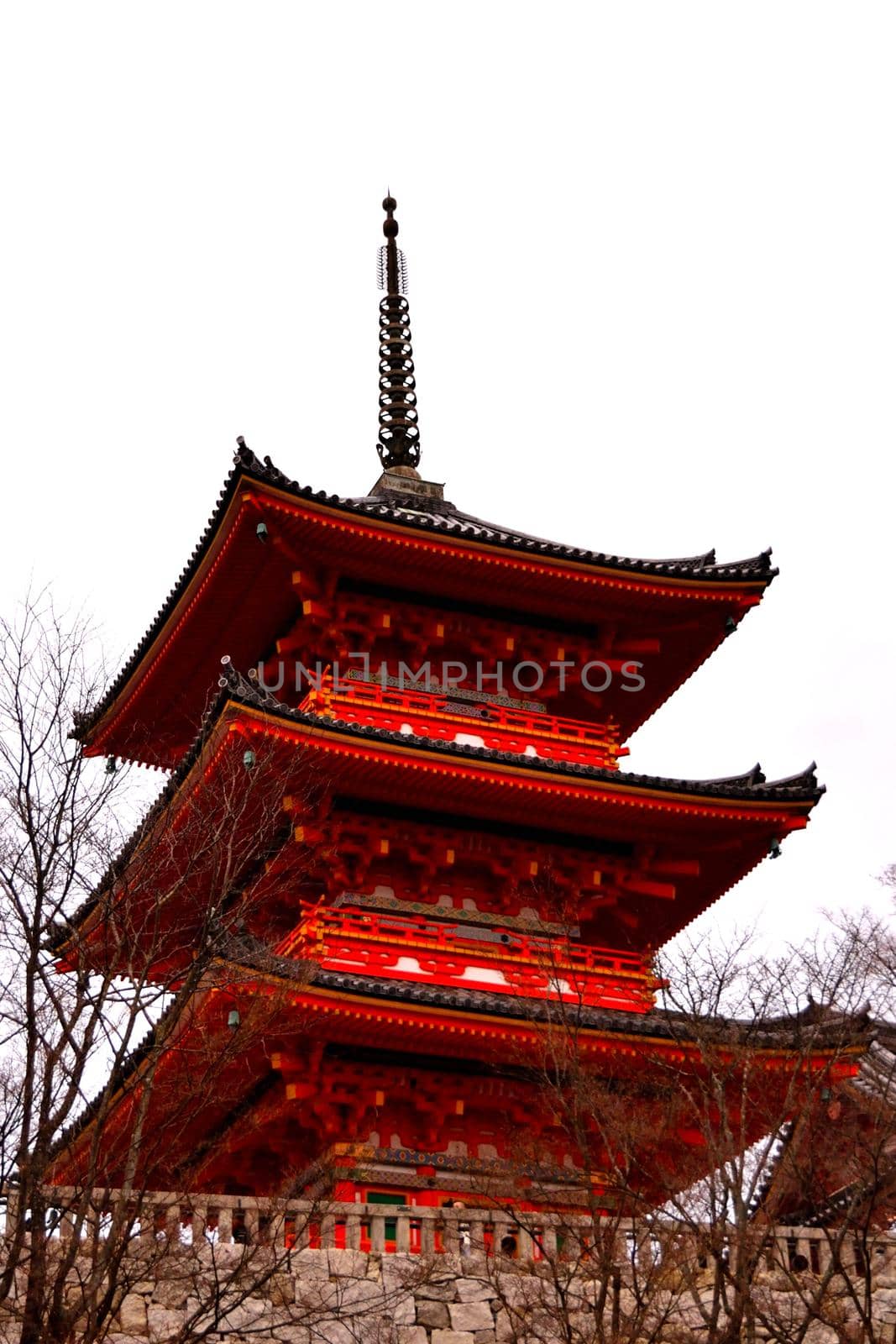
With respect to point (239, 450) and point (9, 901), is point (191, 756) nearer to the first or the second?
point (239, 450)

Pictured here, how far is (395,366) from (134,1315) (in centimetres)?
1895

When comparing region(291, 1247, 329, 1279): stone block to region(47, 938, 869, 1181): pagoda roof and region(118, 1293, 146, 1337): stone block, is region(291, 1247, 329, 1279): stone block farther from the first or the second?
region(47, 938, 869, 1181): pagoda roof

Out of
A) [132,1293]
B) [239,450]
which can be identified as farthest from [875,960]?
[239,450]

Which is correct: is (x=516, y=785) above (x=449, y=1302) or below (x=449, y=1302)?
above

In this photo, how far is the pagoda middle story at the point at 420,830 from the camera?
Answer: 18.6m

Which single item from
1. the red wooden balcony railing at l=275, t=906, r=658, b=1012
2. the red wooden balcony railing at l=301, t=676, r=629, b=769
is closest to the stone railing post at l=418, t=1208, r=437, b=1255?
the red wooden balcony railing at l=275, t=906, r=658, b=1012

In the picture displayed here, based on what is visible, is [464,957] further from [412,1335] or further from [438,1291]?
[412,1335]

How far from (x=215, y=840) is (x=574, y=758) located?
400 inches

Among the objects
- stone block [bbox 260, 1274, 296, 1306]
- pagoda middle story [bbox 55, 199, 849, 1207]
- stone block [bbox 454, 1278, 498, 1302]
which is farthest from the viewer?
pagoda middle story [bbox 55, 199, 849, 1207]

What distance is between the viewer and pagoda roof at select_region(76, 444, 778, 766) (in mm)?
22094

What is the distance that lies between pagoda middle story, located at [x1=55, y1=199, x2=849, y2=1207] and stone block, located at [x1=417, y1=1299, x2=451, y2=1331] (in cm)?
178

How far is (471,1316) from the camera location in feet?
49.4

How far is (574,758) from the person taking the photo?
2312 cm

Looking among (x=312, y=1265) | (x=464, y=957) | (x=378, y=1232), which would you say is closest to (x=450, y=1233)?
(x=378, y=1232)
